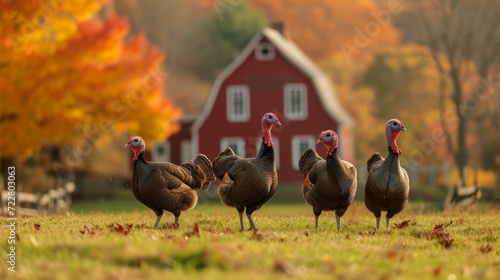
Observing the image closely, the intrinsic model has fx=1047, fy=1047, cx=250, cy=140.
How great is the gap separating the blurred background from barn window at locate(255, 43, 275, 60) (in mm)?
5898

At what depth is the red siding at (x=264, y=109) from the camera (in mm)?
54625

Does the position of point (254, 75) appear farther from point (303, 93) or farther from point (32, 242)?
point (32, 242)

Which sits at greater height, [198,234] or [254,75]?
[254,75]

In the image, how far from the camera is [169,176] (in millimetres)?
14703

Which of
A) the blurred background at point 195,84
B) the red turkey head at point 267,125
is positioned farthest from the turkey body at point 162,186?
the blurred background at point 195,84

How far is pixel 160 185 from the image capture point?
14.5 metres

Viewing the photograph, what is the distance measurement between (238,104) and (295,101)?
3.03 meters

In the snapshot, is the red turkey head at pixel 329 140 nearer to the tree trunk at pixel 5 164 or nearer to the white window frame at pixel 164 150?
the tree trunk at pixel 5 164

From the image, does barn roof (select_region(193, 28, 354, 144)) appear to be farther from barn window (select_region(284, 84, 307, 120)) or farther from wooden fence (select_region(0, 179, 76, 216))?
wooden fence (select_region(0, 179, 76, 216))

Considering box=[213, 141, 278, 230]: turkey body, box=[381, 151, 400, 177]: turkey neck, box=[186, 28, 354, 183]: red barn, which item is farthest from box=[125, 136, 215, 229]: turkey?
box=[186, 28, 354, 183]: red barn

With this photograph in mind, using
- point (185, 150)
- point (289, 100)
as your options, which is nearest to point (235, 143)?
point (289, 100)

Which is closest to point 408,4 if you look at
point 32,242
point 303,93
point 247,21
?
point 303,93

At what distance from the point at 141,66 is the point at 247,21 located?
39.4 meters

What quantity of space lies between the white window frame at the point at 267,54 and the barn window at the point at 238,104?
177cm
